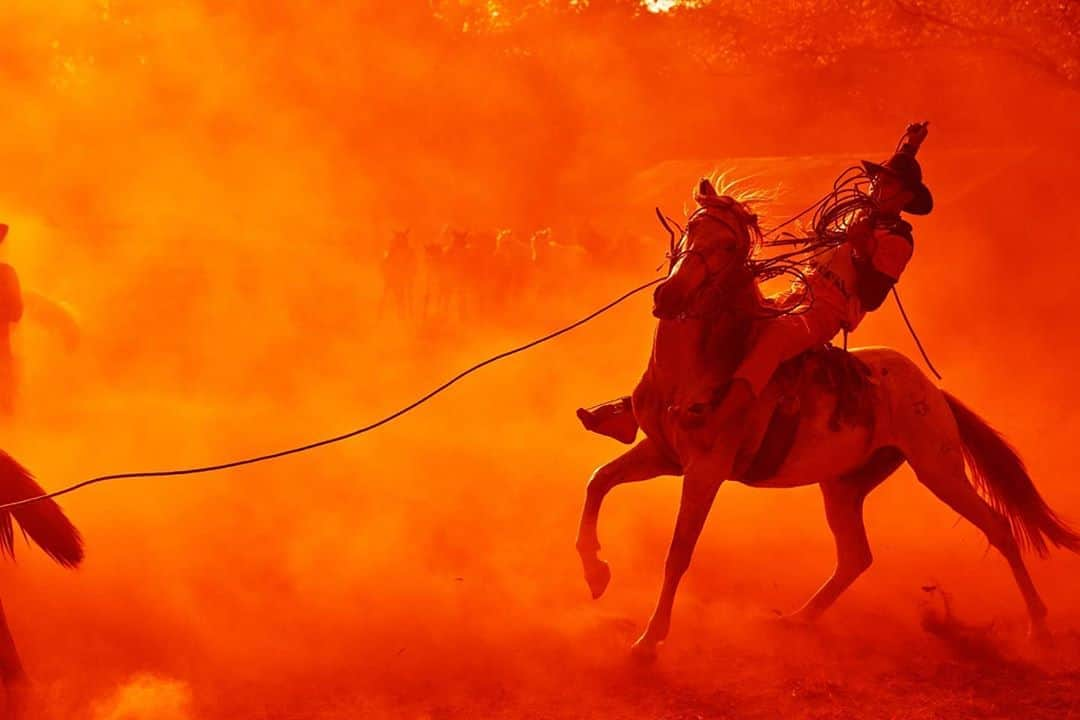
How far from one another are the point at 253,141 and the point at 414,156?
629 cm

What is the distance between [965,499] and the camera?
22.5 feet

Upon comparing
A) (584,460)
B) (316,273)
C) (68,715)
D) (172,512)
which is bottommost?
(68,715)

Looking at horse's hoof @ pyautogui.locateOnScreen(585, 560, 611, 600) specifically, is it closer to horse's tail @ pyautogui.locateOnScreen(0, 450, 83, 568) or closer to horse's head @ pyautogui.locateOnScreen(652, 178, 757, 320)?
horse's head @ pyautogui.locateOnScreen(652, 178, 757, 320)

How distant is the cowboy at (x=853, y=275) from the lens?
6.37m

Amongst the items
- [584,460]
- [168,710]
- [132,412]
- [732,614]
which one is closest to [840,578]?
[732,614]

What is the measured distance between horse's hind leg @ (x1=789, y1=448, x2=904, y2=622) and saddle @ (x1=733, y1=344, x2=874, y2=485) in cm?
50

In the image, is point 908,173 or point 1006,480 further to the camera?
point 1006,480

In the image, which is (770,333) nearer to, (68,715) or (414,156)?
(68,715)

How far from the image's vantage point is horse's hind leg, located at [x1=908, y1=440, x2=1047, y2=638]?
6.81 metres

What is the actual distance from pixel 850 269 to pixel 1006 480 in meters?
1.51

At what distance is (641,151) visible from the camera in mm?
37062

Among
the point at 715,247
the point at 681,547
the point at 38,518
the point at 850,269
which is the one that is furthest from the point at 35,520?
the point at 850,269

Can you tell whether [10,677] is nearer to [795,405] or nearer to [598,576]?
[598,576]

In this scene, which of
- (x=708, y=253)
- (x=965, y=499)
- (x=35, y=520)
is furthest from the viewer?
(x=965, y=499)
